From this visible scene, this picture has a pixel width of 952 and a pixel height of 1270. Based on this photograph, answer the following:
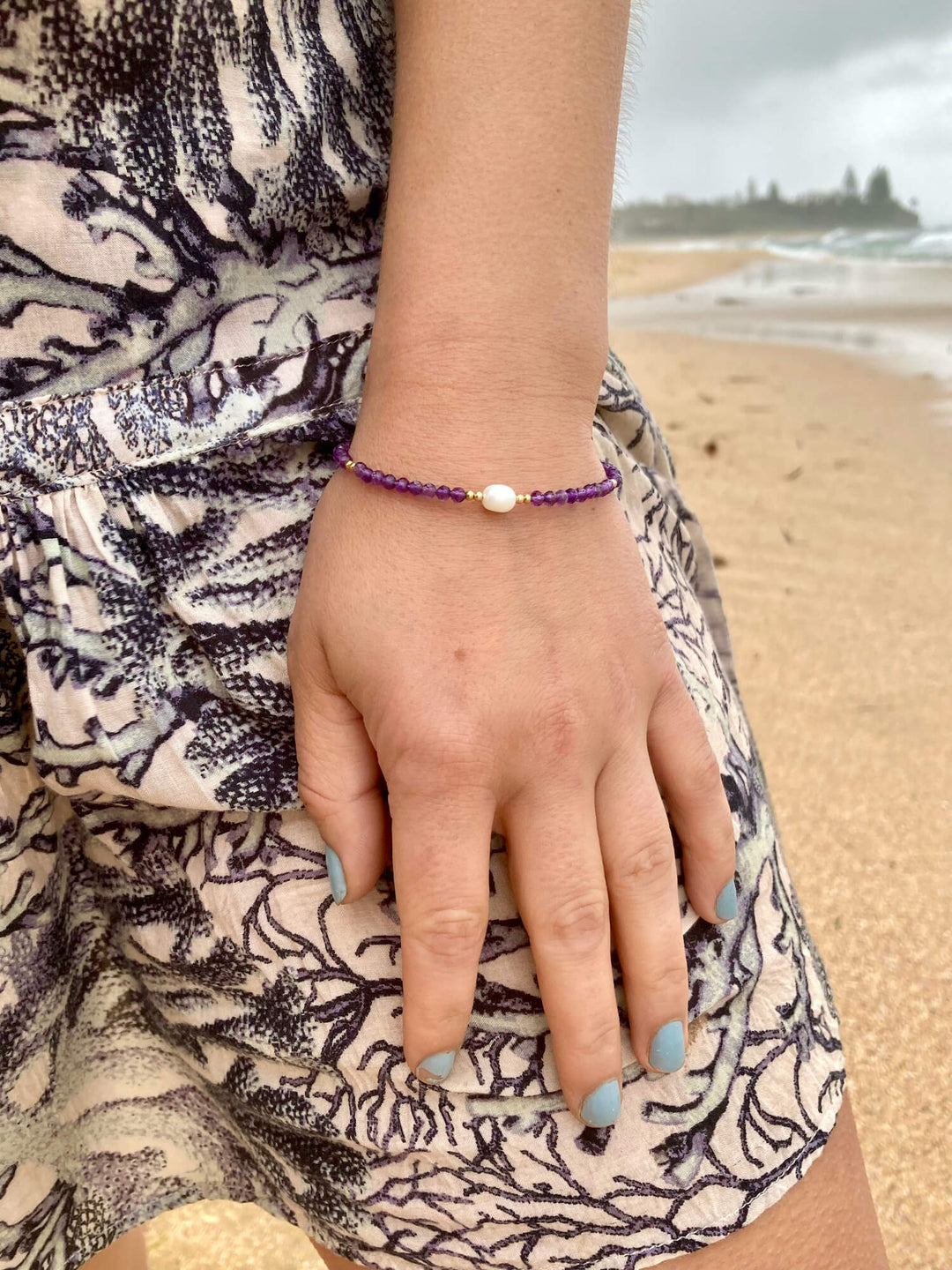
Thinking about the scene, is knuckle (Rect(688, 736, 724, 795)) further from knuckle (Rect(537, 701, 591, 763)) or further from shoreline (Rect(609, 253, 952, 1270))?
shoreline (Rect(609, 253, 952, 1270))

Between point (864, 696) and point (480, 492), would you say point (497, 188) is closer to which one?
point (480, 492)

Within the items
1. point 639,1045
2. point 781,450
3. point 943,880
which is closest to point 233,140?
point 639,1045

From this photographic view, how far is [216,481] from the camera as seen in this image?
603mm

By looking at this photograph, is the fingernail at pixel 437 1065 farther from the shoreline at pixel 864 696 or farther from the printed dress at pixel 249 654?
the shoreline at pixel 864 696

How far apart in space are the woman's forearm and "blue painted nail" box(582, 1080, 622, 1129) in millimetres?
384

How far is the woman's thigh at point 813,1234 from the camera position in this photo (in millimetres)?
603

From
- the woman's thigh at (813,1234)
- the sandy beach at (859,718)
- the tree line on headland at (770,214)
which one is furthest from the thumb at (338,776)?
the tree line on headland at (770,214)

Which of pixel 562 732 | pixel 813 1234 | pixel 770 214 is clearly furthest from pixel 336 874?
pixel 770 214

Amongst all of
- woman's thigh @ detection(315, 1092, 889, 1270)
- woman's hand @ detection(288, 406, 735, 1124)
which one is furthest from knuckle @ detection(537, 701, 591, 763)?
woman's thigh @ detection(315, 1092, 889, 1270)

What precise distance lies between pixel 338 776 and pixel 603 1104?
23 centimetres

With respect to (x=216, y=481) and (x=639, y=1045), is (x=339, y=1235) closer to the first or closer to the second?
(x=639, y=1045)

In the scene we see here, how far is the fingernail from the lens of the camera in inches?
22.3

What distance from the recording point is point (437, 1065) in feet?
1.86

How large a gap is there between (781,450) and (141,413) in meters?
3.78
